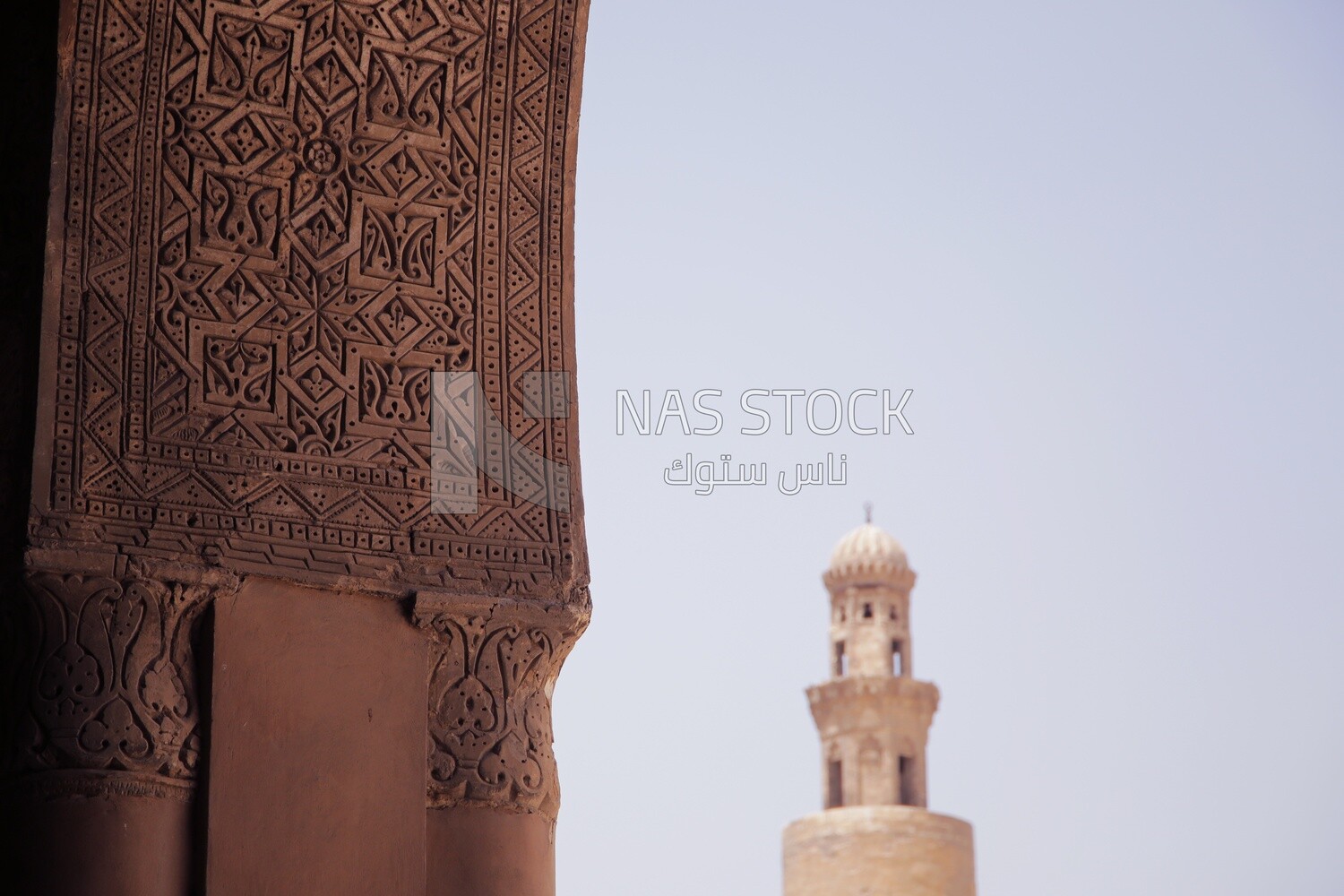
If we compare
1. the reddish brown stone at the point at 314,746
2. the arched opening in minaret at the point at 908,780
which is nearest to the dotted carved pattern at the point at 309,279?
the reddish brown stone at the point at 314,746

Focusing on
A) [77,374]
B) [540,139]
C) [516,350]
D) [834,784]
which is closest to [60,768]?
[77,374]

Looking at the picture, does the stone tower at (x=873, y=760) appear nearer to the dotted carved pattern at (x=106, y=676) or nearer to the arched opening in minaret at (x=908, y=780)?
the arched opening in minaret at (x=908, y=780)

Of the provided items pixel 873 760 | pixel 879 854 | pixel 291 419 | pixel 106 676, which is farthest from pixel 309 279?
pixel 873 760

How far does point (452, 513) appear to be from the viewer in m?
3.61

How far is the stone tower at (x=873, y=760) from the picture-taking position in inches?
1026

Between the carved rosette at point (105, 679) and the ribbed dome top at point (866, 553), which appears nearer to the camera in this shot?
the carved rosette at point (105, 679)

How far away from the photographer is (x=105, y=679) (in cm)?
320

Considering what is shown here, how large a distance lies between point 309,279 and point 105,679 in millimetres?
896

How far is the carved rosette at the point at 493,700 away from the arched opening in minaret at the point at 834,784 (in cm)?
2520

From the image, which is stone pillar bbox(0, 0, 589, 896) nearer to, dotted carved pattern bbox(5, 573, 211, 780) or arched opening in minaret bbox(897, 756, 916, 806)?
dotted carved pattern bbox(5, 573, 211, 780)

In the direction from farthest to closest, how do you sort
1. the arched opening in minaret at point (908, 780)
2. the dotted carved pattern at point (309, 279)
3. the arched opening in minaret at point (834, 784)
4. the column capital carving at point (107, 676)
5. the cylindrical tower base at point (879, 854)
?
1. the arched opening in minaret at point (834, 784)
2. the arched opening in minaret at point (908, 780)
3. the cylindrical tower base at point (879, 854)
4. the dotted carved pattern at point (309, 279)
5. the column capital carving at point (107, 676)

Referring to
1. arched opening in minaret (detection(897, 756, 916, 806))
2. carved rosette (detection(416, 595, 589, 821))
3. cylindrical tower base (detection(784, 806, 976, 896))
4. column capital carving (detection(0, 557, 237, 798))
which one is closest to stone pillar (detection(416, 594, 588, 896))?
carved rosette (detection(416, 595, 589, 821))

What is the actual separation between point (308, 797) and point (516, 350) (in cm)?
102

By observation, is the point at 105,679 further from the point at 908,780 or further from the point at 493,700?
the point at 908,780
